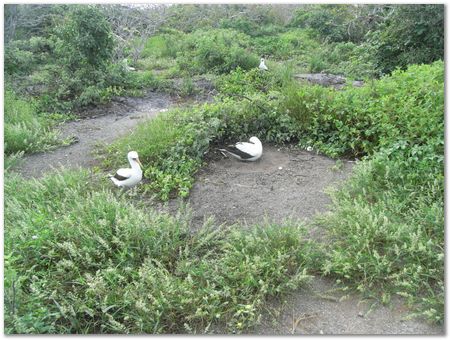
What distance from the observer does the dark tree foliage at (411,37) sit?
24.3 feet

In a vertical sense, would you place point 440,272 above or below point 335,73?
Answer: above

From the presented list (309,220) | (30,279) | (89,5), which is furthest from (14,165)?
(89,5)

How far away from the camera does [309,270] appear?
3.16 m

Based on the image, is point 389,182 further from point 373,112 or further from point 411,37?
point 411,37

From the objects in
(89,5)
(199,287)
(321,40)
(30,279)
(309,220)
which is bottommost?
(321,40)

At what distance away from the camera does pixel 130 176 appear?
4.34 meters

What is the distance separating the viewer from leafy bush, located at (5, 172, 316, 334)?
2701 millimetres

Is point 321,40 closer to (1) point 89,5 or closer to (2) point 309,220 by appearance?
(1) point 89,5

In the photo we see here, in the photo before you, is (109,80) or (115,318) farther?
(109,80)

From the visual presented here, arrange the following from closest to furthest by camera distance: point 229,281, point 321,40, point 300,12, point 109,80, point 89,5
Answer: point 229,281, point 89,5, point 109,80, point 321,40, point 300,12

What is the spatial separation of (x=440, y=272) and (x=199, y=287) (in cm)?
164

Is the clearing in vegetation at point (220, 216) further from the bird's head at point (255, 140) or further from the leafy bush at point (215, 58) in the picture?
the leafy bush at point (215, 58)

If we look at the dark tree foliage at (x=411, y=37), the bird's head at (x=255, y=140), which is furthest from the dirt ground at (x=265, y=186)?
the dark tree foliage at (x=411, y=37)

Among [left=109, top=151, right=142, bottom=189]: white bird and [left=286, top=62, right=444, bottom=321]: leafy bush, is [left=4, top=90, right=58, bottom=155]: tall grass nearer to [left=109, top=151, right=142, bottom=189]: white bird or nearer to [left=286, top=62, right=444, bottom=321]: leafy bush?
[left=109, top=151, right=142, bottom=189]: white bird
